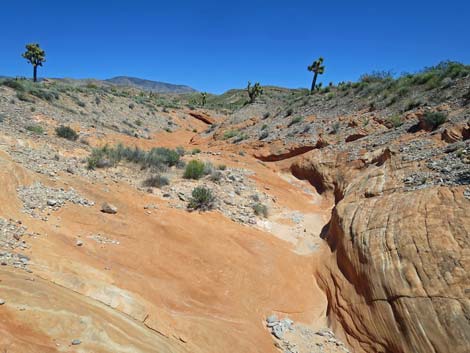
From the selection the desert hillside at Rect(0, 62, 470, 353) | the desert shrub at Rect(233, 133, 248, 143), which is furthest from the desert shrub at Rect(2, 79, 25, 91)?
the desert shrub at Rect(233, 133, 248, 143)

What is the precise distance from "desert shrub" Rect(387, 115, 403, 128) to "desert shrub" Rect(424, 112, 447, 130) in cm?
217

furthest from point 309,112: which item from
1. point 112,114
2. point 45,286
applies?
point 45,286

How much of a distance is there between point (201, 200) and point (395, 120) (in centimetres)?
1061

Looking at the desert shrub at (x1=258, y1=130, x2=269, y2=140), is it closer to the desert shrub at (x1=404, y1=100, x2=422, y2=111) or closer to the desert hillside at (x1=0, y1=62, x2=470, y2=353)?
the desert hillside at (x1=0, y1=62, x2=470, y2=353)

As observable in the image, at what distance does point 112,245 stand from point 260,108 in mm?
26506

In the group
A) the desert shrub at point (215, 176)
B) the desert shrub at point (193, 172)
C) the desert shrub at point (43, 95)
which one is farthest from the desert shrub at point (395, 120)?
the desert shrub at point (43, 95)

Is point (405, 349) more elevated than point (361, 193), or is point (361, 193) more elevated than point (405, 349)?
point (361, 193)

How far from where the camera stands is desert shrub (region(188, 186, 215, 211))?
30.7 feet

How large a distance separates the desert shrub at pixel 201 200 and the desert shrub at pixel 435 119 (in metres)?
8.89

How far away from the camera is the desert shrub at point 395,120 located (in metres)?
14.2

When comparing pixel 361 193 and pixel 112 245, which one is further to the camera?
pixel 361 193

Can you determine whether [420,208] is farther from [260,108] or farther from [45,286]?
[260,108]

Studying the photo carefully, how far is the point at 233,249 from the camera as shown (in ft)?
25.8

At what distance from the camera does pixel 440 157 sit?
8.51m
